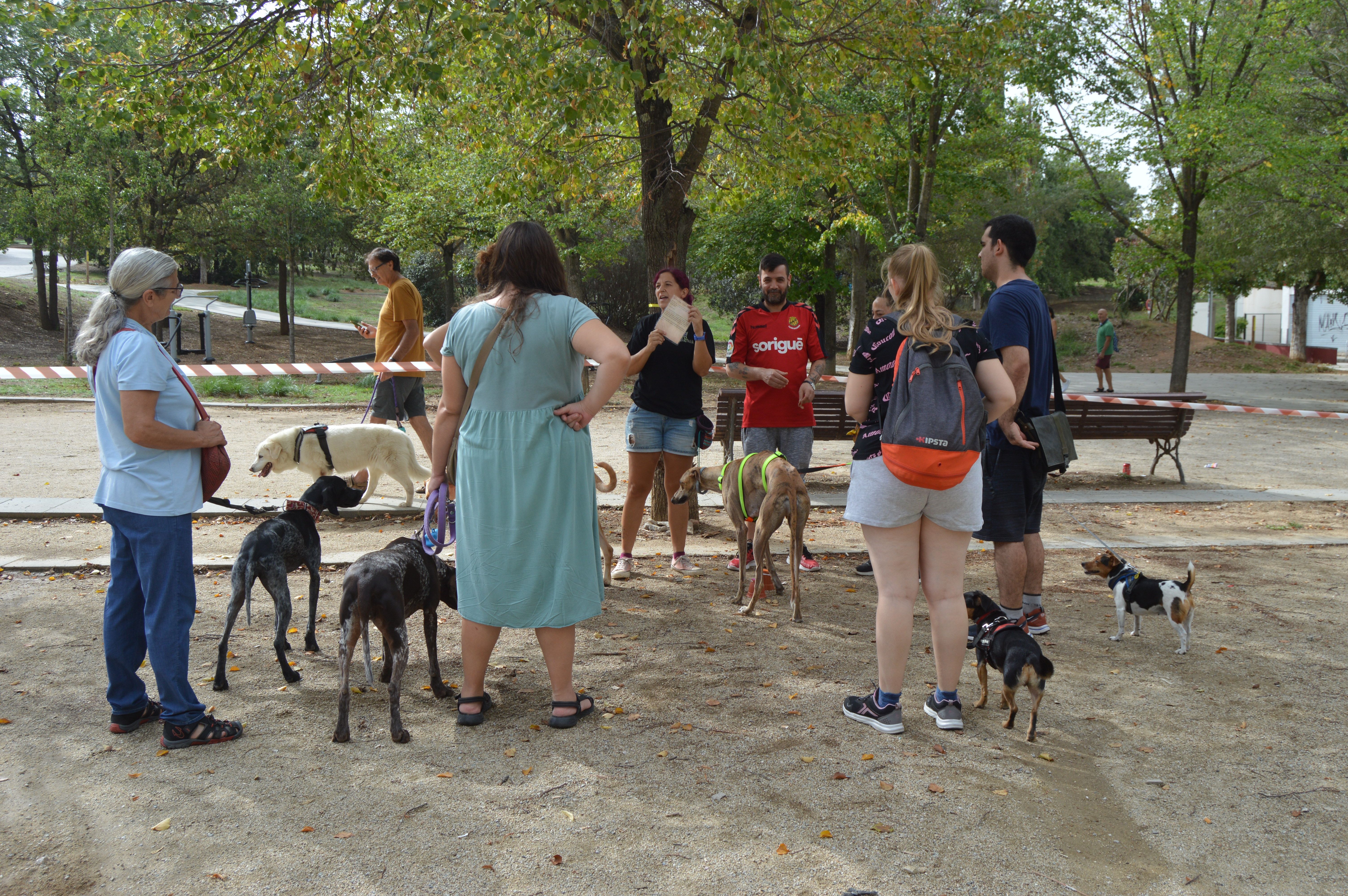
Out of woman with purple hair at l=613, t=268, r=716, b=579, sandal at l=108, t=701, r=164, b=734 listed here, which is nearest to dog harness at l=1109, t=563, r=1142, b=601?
woman with purple hair at l=613, t=268, r=716, b=579

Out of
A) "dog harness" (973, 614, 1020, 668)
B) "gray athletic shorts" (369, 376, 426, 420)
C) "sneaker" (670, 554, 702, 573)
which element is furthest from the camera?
"gray athletic shorts" (369, 376, 426, 420)

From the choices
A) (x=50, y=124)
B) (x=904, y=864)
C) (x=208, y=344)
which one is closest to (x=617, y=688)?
(x=904, y=864)

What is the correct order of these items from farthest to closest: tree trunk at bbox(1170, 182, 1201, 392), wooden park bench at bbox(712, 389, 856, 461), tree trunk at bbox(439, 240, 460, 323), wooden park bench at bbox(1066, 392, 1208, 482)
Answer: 1. tree trunk at bbox(439, 240, 460, 323)
2. tree trunk at bbox(1170, 182, 1201, 392)
3. wooden park bench at bbox(1066, 392, 1208, 482)
4. wooden park bench at bbox(712, 389, 856, 461)

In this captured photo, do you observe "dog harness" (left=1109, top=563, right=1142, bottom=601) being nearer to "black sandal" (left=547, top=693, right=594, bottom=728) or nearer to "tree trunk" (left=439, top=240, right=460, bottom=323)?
"black sandal" (left=547, top=693, right=594, bottom=728)

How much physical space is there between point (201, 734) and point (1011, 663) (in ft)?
10.7

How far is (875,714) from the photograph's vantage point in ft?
12.6

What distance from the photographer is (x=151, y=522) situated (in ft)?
11.2

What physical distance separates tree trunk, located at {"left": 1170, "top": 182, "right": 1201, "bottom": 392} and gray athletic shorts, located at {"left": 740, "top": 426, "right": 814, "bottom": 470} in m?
15.8

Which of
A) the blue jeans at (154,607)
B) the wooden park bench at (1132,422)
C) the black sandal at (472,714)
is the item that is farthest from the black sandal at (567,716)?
the wooden park bench at (1132,422)

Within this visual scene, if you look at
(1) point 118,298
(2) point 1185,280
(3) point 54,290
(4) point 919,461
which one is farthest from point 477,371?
(3) point 54,290

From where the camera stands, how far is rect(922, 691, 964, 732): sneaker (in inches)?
150

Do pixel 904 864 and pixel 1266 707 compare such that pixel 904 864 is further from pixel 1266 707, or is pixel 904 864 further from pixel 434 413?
pixel 434 413

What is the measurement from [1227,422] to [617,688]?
596 inches

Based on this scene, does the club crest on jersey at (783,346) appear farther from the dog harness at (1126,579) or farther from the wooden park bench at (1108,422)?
the wooden park bench at (1108,422)
